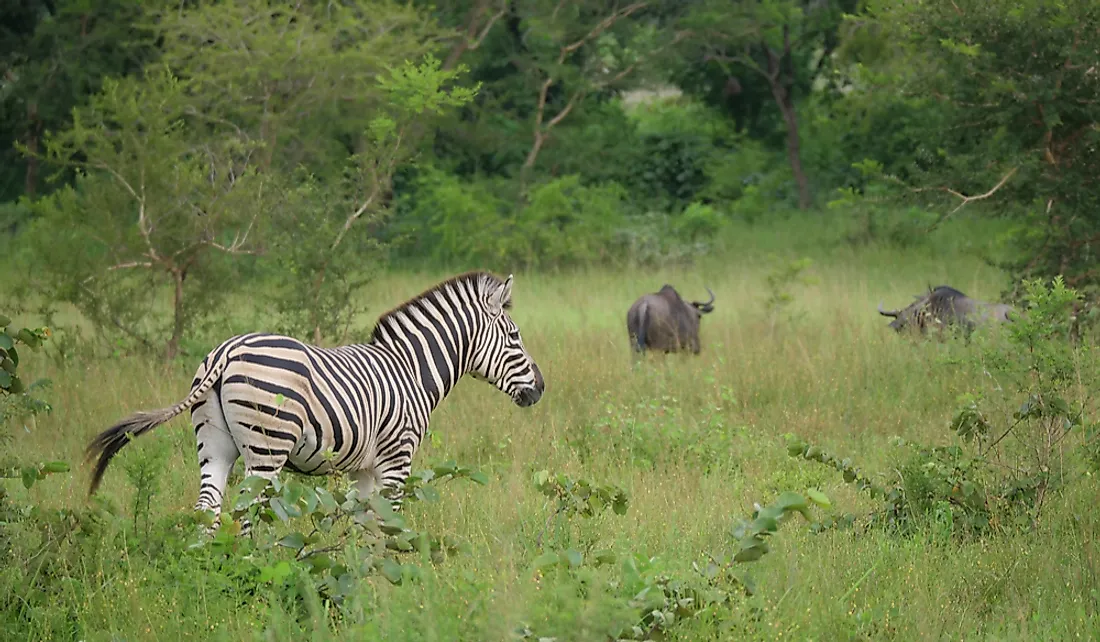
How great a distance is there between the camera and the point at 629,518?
5672mm

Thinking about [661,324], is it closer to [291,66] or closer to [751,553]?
[751,553]

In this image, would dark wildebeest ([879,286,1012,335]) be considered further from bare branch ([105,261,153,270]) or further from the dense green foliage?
bare branch ([105,261,153,270])

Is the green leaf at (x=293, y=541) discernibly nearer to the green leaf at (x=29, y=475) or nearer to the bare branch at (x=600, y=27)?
the green leaf at (x=29, y=475)

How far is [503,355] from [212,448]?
1.66 metres

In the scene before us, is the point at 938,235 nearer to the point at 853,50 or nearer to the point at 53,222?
the point at 853,50

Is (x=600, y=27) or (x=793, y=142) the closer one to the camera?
(x=600, y=27)

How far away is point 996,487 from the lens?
5.90m

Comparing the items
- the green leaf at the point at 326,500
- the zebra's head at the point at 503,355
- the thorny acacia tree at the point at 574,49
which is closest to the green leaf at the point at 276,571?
the green leaf at the point at 326,500

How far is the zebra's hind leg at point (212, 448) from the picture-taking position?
5.28 meters

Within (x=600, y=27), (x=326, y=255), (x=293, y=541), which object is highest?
(x=600, y=27)

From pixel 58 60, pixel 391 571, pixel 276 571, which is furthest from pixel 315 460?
pixel 58 60

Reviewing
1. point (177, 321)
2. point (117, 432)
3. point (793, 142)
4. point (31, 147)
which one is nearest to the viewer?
point (117, 432)

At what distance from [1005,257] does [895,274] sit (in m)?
2.32

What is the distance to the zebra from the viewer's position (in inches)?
203
